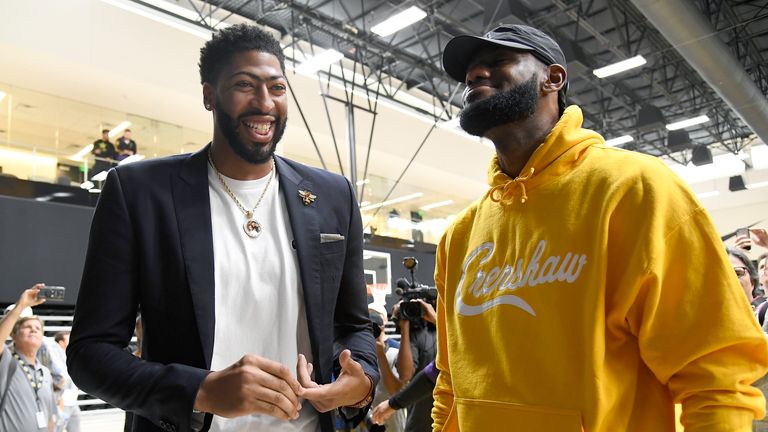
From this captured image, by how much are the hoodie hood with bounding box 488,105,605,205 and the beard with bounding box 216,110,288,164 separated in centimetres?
67

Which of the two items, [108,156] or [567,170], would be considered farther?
[108,156]

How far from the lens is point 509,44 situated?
6.23ft

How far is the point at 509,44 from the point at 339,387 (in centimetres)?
108

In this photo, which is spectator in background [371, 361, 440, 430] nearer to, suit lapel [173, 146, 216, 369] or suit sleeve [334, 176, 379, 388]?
suit sleeve [334, 176, 379, 388]

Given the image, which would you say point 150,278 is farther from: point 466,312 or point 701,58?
point 701,58

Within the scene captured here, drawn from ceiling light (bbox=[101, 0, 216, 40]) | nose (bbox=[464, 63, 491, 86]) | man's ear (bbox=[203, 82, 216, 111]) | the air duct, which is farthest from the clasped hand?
ceiling light (bbox=[101, 0, 216, 40])

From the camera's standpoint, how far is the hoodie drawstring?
180 cm

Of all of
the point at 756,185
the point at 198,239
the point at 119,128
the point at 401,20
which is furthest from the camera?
the point at 756,185

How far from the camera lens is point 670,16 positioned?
9914 mm

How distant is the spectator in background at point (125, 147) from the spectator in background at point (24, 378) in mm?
6158

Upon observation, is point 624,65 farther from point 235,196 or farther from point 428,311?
point 235,196

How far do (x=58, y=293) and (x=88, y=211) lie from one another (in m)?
4.49

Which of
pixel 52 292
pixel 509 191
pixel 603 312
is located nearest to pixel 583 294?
pixel 603 312

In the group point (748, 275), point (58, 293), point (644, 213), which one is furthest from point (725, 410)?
point (58, 293)
